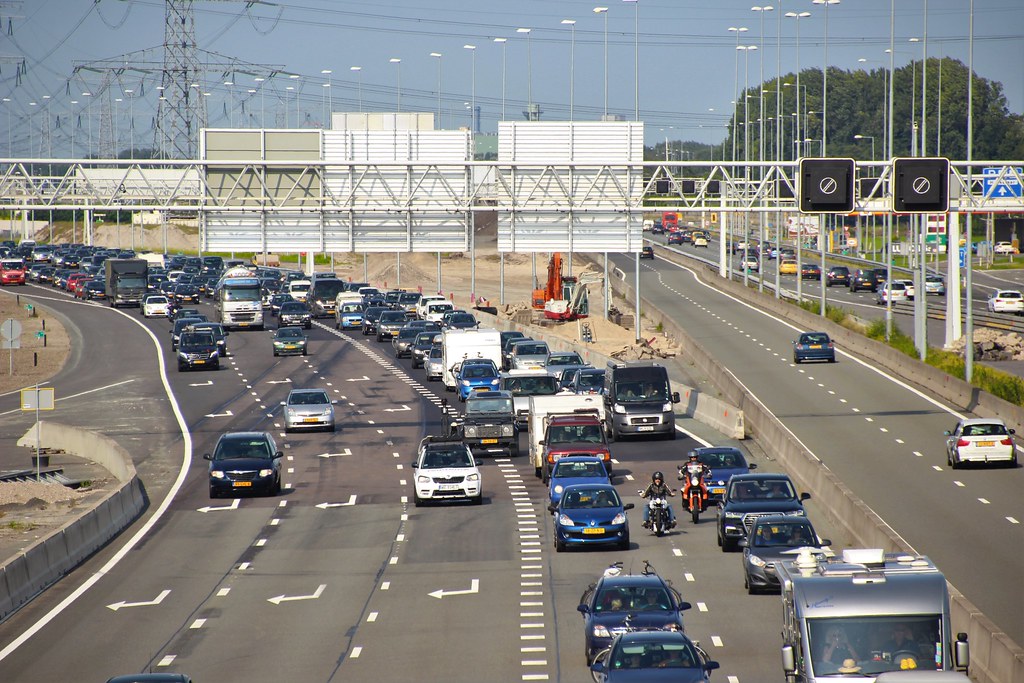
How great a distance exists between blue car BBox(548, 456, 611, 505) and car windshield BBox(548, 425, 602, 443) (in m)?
3.66

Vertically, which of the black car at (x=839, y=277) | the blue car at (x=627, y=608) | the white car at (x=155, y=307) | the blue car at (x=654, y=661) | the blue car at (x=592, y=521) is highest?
the black car at (x=839, y=277)

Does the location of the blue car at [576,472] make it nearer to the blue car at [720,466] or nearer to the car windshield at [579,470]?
the car windshield at [579,470]

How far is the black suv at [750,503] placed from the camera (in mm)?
29969

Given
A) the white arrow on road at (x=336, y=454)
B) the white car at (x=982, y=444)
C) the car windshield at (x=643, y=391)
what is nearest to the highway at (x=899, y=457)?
the white car at (x=982, y=444)

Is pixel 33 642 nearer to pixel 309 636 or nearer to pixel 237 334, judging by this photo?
pixel 309 636

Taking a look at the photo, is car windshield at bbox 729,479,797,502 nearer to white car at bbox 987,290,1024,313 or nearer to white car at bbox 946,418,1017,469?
white car at bbox 946,418,1017,469

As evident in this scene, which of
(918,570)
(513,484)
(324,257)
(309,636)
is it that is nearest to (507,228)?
(513,484)

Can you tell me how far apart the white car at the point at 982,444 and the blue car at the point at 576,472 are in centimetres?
1021

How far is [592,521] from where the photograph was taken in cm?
3048

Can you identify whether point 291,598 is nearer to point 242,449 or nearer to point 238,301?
point 242,449

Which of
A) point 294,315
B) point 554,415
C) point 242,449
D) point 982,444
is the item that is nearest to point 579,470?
point 554,415

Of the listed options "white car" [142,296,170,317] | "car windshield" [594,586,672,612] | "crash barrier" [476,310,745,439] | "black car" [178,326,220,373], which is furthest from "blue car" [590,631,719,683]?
"white car" [142,296,170,317]

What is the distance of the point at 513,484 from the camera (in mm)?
40906

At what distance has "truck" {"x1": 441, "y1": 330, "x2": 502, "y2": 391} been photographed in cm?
5959
